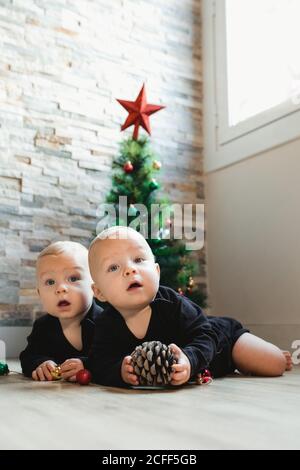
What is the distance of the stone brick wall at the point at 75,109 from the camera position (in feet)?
9.23

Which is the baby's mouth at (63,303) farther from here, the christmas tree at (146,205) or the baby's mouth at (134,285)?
the christmas tree at (146,205)

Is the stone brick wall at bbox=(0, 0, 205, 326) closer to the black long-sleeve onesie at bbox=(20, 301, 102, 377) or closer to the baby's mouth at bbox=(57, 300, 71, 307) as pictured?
the black long-sleeve onesie at bbox=(20, 301, 102, 377)

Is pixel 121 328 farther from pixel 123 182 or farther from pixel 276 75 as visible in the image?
pixel 276 75

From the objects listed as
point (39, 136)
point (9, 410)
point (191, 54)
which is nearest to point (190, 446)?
point (9, 410)

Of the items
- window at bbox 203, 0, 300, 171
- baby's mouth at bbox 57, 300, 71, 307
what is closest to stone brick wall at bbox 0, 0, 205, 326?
window at bbox 203, 0, 300, 171

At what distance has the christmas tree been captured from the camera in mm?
2680

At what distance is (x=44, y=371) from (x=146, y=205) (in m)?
1.33

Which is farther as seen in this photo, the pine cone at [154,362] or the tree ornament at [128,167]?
the tree ornament at [128,167]

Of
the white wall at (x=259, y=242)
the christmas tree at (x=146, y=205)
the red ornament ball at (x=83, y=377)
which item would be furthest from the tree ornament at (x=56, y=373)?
the white wall at (x=259, y=242)

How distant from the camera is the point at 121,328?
1.46 meters

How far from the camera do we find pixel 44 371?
5.15 ft

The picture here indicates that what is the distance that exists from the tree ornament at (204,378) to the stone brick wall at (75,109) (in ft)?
4.89

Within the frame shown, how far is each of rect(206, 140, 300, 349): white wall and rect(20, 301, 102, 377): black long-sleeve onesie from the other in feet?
4.03

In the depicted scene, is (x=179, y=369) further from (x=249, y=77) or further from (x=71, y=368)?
(x=249, y=77)
